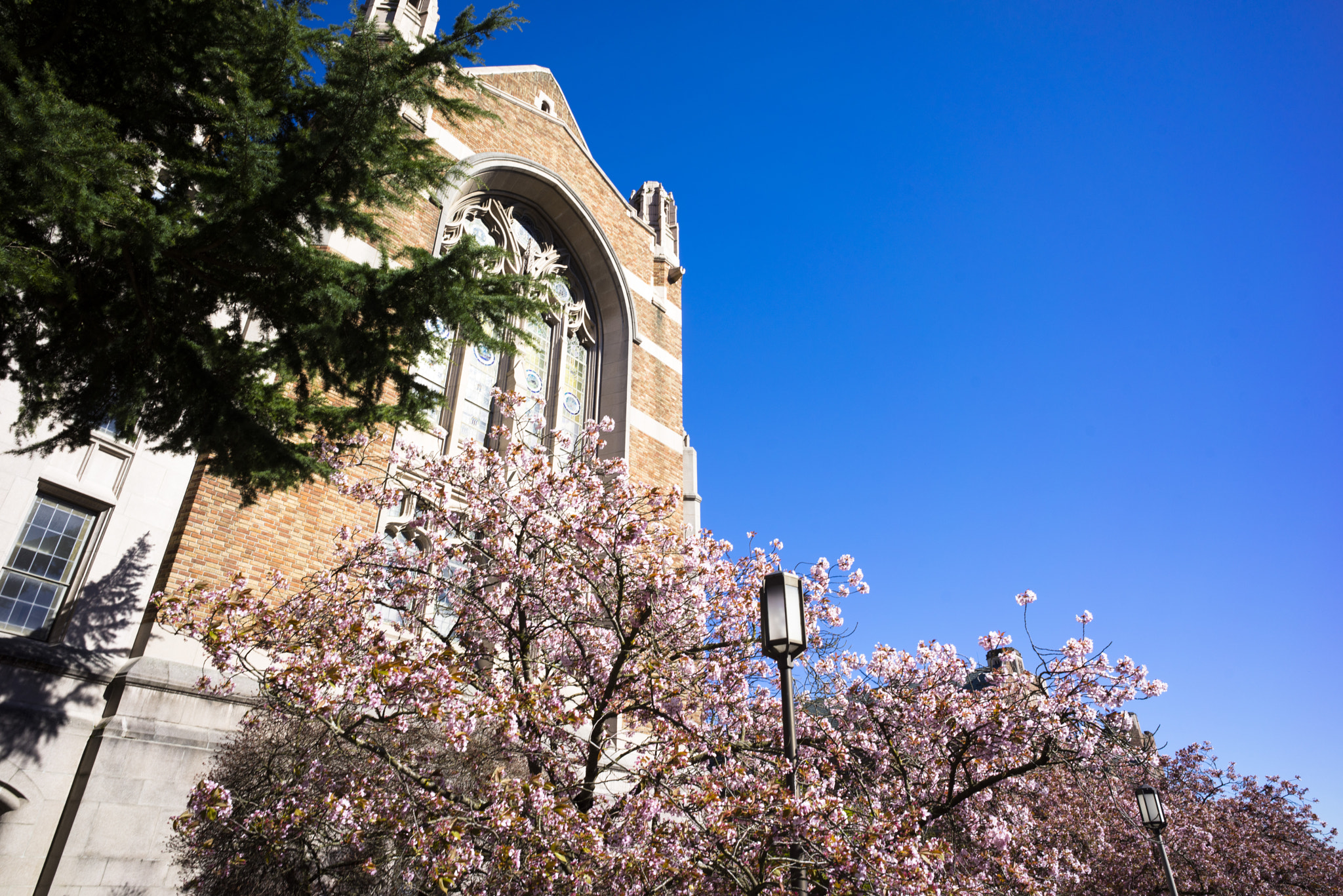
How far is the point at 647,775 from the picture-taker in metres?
6.68

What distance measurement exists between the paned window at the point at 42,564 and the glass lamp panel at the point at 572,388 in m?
8.92

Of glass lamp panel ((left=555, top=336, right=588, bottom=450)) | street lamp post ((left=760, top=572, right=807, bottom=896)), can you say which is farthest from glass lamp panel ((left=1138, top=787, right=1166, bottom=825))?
glass lamp panel ((left=555, top=336, right=588, bottom=450))

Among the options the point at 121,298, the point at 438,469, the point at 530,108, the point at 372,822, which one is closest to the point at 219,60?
the point at 121,298

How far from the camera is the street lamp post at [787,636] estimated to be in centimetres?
630

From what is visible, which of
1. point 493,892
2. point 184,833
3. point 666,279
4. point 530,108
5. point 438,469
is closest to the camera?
point 493,892

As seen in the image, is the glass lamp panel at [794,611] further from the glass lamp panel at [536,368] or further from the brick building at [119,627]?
the glass lamp panel at [536,368]

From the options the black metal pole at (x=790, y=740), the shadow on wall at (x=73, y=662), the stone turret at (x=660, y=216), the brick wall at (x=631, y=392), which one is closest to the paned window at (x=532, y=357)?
the brick wall at (x=631, y=392)

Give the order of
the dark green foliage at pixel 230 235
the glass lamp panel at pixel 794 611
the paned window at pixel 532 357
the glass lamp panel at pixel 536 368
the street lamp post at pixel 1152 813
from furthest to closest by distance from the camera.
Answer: the glass lamp panel at pixel 536 368
the paned window at pixel 532 357
the street lamp post at pixel 1152 813
the dark green foliage at pixel 230 235
the glass lamp panel at pixel 794 611

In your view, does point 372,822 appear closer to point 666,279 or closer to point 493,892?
point 493,892

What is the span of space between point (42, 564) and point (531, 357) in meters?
9.73

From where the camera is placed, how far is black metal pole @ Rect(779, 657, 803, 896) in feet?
20.1

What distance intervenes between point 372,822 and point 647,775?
7.68 ft

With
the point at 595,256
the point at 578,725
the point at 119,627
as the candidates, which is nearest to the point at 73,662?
the point at 119,627

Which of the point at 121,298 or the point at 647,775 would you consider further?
the point at 121,298
